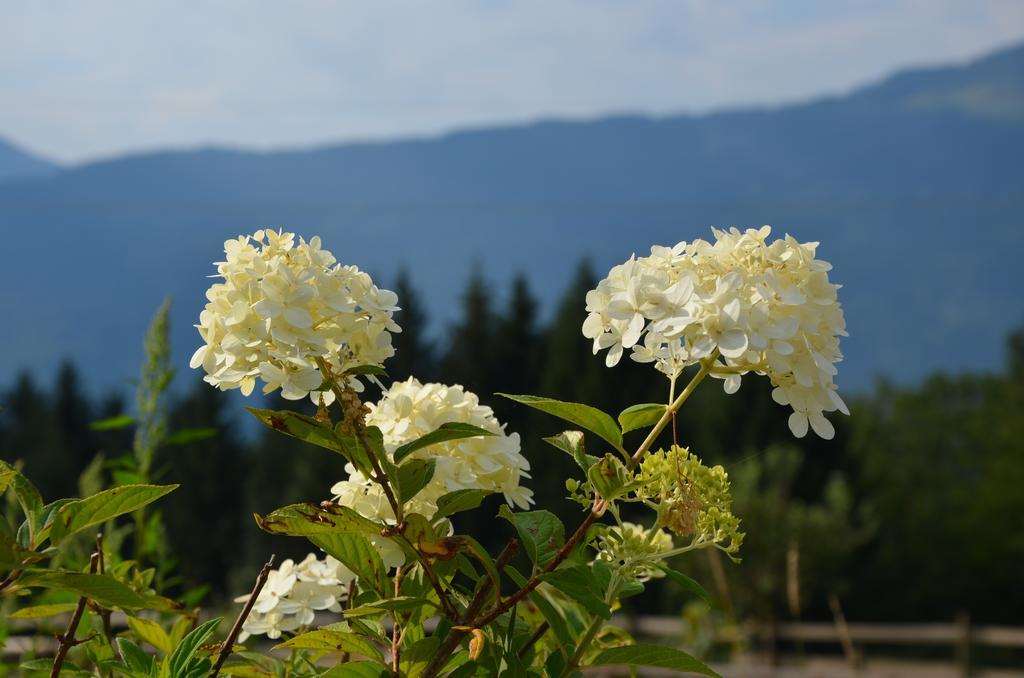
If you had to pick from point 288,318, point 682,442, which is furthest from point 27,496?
point 682,442

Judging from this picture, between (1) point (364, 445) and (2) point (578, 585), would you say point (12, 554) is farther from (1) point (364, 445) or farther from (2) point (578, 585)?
(2) point (578, 585)

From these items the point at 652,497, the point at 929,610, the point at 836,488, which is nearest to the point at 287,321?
the point at 652,497

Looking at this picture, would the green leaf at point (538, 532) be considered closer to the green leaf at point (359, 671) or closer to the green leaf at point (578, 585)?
the green leaf at point (578, 585)

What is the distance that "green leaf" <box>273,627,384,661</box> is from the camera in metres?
0.97

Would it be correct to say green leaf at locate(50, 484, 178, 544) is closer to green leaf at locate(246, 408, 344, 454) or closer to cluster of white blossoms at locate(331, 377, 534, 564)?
green leaf at locate(246, 408, 344, 454)

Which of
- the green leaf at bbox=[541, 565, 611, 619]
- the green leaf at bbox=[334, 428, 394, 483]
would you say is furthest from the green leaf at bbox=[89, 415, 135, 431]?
the green leaf at bbox=[541, 565, 611, 619]

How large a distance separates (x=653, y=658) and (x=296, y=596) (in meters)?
0.45

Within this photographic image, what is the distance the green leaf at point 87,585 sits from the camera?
0.77 m

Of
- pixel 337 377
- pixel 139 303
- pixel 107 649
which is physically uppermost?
pixel 337 377

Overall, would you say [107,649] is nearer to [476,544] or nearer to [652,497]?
[476,544]

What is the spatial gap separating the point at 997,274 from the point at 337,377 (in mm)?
193324

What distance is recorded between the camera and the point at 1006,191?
189 m

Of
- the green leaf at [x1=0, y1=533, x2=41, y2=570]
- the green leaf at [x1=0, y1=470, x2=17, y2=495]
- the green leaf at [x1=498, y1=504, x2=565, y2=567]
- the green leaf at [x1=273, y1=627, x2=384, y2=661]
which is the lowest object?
the green leaf at [x1=273, y1=627, x2=384, y2=661]

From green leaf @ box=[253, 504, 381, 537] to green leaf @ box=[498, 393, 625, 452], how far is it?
0.56 ft
